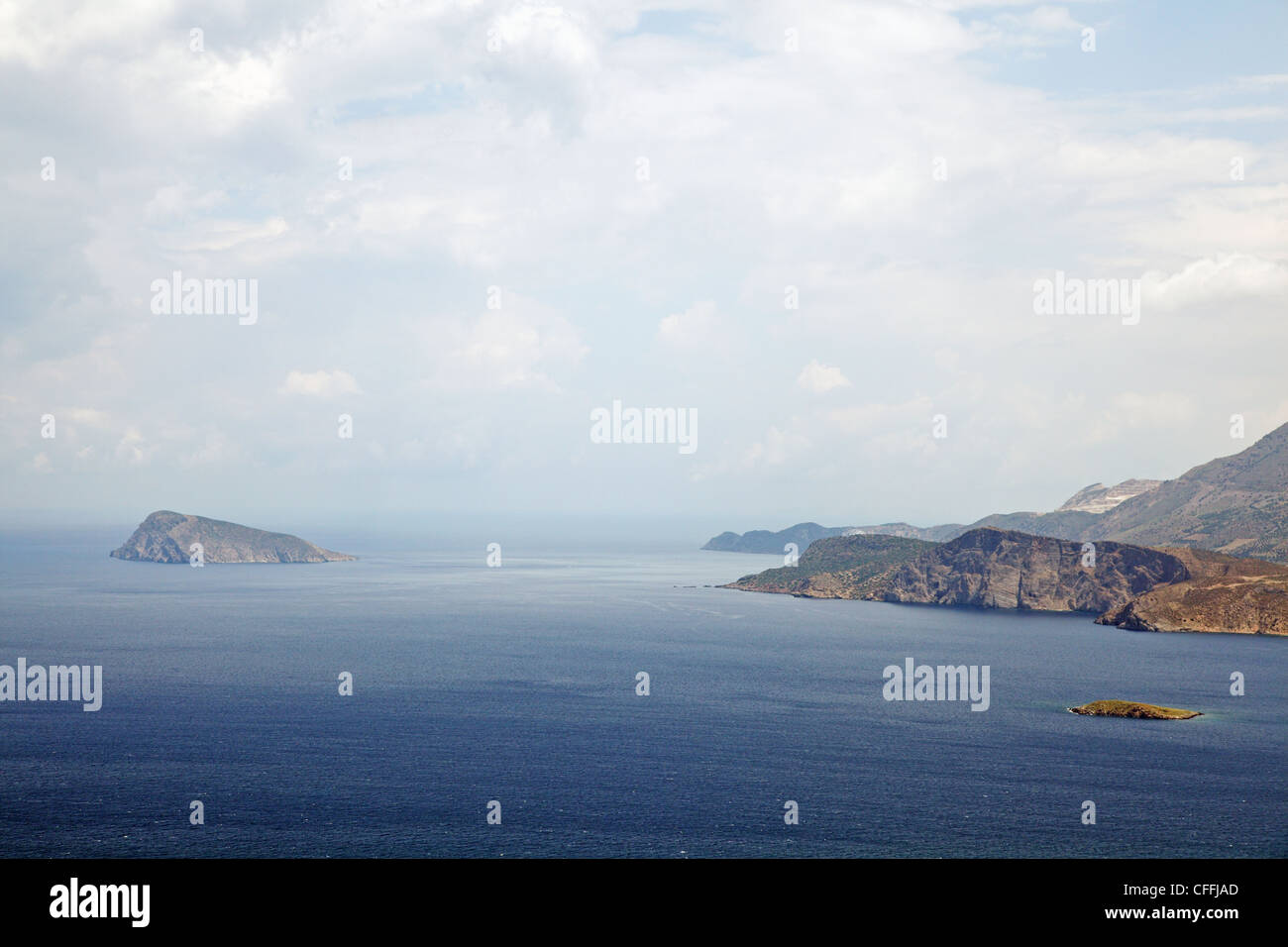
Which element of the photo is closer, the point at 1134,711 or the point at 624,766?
the point at 624,766

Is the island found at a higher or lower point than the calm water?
lower

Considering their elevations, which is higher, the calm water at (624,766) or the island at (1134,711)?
the calm water at (624,766)

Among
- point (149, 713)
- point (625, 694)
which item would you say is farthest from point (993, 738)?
point (149, 713)

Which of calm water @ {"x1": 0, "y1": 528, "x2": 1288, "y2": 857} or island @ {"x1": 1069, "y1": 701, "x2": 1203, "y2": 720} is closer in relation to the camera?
calm water @ {"x1": 0, "y1": 528, "x2": 1288, "y2": 857}

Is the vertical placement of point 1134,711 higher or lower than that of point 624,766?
lower

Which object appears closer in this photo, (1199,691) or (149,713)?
(149,713)

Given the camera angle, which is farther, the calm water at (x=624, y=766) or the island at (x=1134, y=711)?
the island at (x=1134, y=711)
